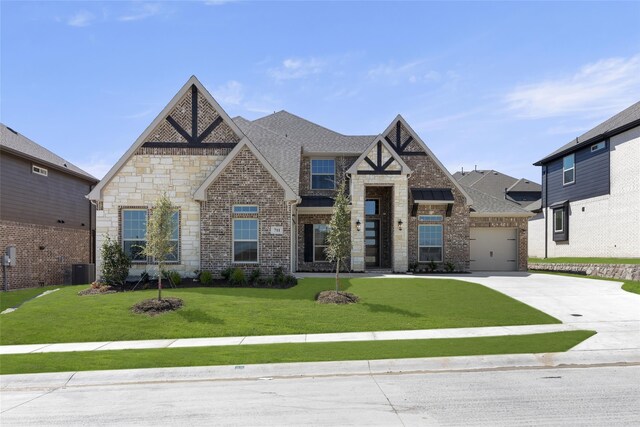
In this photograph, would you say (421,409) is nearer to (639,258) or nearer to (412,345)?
(412,345)

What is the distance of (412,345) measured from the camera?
10094mm

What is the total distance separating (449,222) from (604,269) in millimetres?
8085

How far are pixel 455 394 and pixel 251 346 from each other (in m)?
5.06

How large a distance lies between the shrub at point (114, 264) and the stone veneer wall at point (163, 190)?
1.06m

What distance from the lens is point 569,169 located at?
3111cm

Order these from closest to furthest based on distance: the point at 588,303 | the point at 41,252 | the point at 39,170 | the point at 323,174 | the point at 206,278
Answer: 1. the point at 588,303
2. the point at 206,278
3. the point at 41,252
4. the point at 39,170
5. the point at 323,174

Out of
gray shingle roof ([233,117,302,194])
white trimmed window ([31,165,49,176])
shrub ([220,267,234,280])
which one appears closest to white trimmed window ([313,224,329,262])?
gray shingle roof ([233,117,302,194])

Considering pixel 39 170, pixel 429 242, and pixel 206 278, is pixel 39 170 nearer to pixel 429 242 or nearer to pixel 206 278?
pixel 206 278

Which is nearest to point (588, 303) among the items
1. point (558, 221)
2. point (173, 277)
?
point (173, 277)

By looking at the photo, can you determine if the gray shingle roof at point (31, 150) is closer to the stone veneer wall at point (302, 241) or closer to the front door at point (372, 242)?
the stone veneer wall at point (302, 241)

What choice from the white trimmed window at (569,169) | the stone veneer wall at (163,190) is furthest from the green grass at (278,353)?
the white trimmed window at (569,169)

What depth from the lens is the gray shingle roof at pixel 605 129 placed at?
82.6 ft

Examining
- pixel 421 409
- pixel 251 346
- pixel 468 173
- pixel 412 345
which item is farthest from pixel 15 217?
pixel 468 173

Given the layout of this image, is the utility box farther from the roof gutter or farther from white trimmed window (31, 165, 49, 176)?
the roof gutter
